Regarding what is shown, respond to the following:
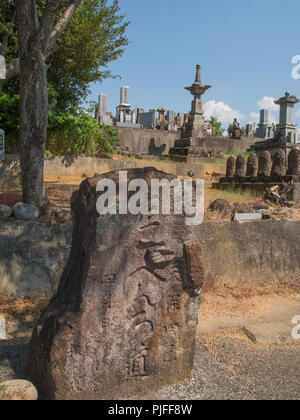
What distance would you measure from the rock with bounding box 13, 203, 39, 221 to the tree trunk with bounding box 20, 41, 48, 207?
23 cm

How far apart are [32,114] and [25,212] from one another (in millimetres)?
1320

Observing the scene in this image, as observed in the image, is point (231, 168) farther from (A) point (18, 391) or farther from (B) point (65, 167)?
(A) point (18, 391)

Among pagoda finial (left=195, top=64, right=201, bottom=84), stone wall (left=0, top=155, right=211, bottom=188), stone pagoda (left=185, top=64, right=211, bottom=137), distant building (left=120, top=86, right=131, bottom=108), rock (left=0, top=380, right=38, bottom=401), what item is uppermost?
distant building (left=120, top=86, right=131, bottom=108)

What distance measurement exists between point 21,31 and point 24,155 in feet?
5.28

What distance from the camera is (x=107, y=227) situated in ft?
6.61

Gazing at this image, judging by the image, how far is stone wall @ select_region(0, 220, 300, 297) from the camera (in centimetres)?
406

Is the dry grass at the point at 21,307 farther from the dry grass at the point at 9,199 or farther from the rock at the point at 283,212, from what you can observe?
the rock at the point at 283,212

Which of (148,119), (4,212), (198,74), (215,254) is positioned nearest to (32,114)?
(4,212)

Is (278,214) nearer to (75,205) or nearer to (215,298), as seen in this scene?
(215,298)

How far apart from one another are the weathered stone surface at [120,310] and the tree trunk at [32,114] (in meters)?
2.88

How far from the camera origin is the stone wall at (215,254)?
4.06m

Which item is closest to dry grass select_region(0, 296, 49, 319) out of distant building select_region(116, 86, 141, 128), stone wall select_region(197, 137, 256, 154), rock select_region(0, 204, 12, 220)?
rock select_region(0, 204, 12, 220)

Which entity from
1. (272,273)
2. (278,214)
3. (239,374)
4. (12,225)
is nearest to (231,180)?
(278,214)

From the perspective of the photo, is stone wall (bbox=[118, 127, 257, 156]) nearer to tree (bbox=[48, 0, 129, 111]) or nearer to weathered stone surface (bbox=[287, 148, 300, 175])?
tree (bbox=[48, 0, 129, 111])
